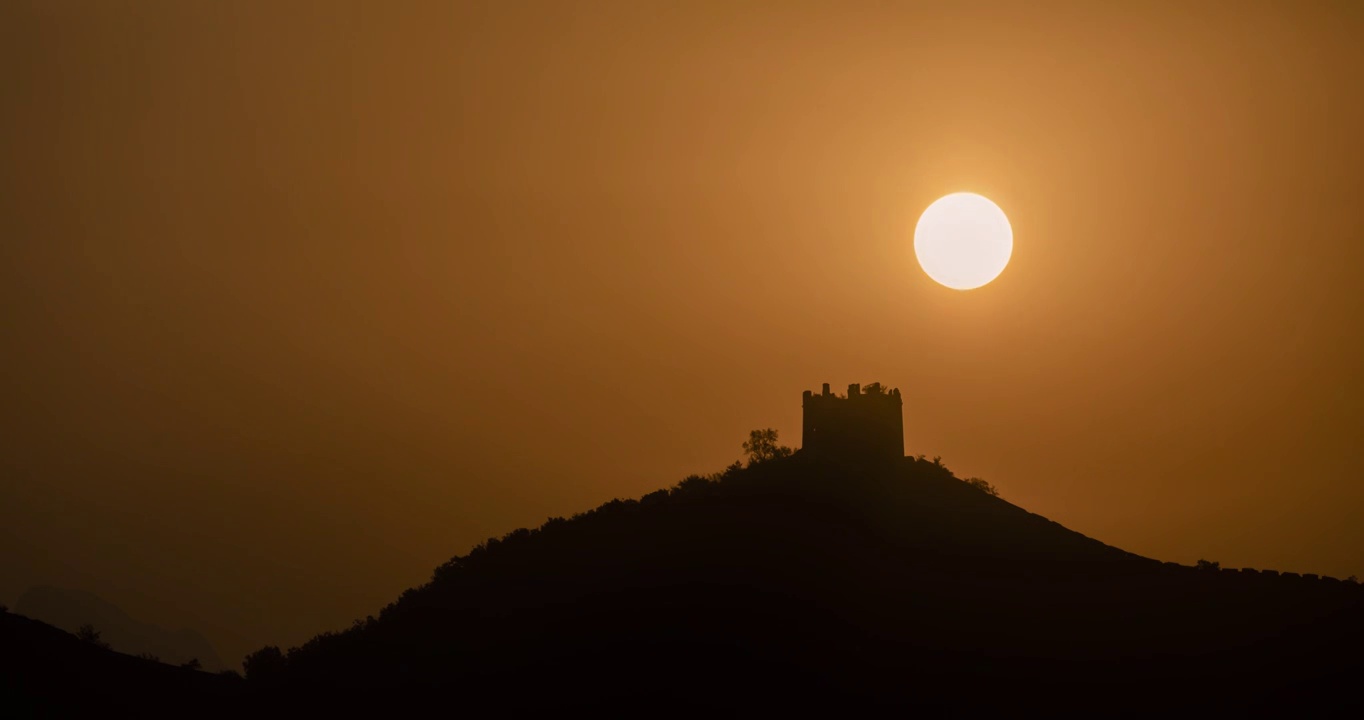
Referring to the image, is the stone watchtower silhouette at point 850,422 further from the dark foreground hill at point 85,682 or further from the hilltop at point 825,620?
the dark foreground hill at point 85,682

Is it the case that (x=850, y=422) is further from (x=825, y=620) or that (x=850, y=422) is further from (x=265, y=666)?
(x=265, y=666)

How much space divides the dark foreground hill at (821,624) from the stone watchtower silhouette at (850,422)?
166 cm

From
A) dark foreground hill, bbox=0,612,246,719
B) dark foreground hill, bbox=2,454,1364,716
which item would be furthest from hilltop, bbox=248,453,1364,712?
dark foreground hill, bbox=0,612,246,719

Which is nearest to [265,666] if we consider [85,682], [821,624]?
[85,682]

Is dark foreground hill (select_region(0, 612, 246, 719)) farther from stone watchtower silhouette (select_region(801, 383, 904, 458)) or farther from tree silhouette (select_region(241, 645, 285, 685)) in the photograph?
stone watchtower silhouette (select_region(801, 383, 904, 458))

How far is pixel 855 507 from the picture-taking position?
95.1 metres

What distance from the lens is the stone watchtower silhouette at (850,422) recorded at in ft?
325

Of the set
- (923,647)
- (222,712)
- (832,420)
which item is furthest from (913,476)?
(222,712)

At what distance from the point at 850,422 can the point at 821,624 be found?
20.6 m

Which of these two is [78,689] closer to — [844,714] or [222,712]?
[222,712]

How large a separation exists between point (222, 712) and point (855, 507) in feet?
145

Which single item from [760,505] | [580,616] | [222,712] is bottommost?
[222,712]

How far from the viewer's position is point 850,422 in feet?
326

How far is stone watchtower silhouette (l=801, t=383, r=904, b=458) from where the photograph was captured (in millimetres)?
99000
